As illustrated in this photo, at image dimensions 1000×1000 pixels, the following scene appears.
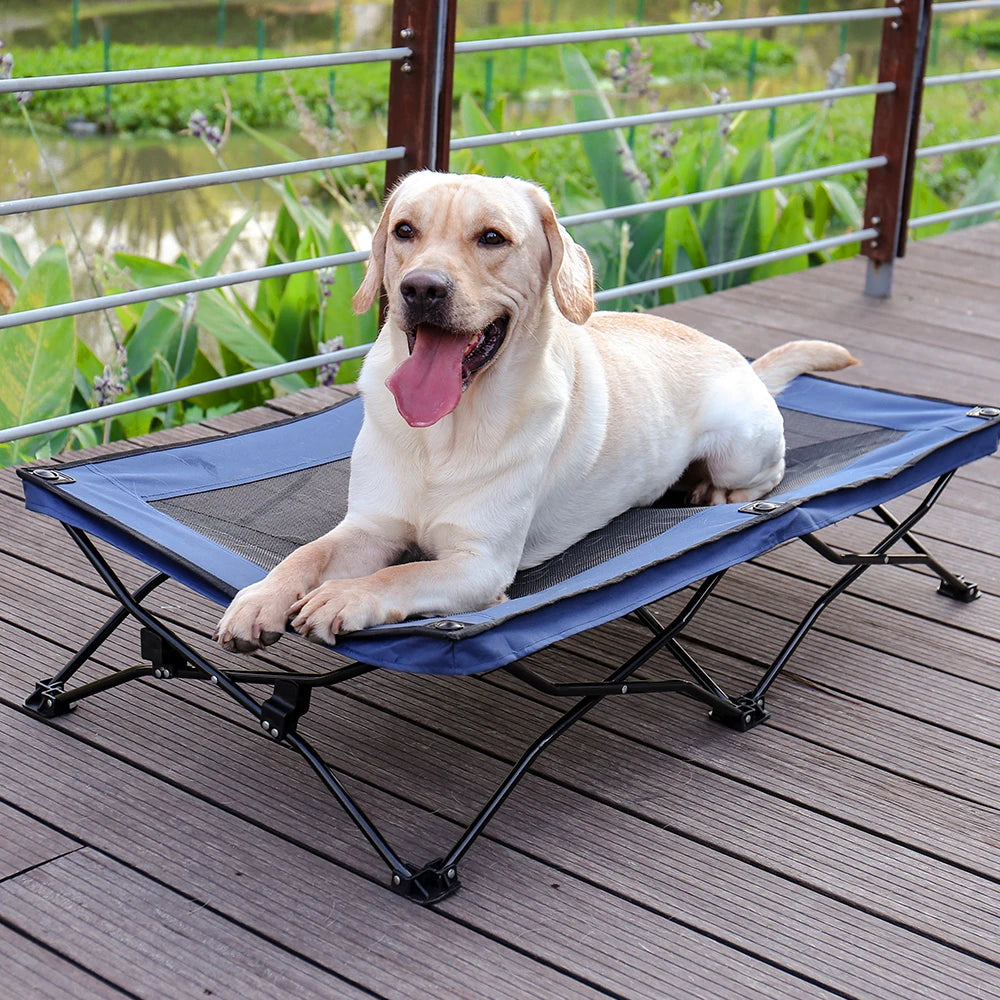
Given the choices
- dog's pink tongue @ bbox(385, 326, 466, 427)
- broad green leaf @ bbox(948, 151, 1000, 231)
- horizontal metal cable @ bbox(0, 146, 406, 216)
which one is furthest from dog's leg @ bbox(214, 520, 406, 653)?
broad green leaf @ bbox(948, 151, 1000, 231)

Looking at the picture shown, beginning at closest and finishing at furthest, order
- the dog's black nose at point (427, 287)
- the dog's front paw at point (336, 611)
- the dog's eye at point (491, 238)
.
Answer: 1. the dog's front paw at point (336, 611)
2. the dog's black nose at point (427, 287)
3. the dog's eye at point (491, 238)

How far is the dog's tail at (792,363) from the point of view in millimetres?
3111

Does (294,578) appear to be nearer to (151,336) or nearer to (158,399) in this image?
(158,399)

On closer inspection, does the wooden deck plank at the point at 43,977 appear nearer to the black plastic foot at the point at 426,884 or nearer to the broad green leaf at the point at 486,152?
the black plastic foot at the point at 426,884

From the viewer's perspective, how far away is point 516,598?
7.20 feet

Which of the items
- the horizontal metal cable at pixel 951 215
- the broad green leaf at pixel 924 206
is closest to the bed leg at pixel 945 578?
the horizontal metal cable at pixel 951 215

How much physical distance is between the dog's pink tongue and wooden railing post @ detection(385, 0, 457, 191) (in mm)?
1301

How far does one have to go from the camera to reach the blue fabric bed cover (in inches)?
73.1

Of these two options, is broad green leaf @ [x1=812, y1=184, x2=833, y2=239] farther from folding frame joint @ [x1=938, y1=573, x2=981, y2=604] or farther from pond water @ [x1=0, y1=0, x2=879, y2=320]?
folding frame joint @ [x1=938, y1=573, x2=981, y2=604]

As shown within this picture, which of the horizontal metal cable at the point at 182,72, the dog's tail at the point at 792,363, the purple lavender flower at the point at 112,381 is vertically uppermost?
the horizontal metal cable at the point at 182,72

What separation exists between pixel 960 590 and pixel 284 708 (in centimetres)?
155

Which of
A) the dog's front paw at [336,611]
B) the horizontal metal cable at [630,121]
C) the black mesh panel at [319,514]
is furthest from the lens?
the horizontal metal cable at [630,121]

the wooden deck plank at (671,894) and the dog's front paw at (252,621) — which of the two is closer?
the wooden deck plank at (671,894)

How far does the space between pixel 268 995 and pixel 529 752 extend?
50 cm
